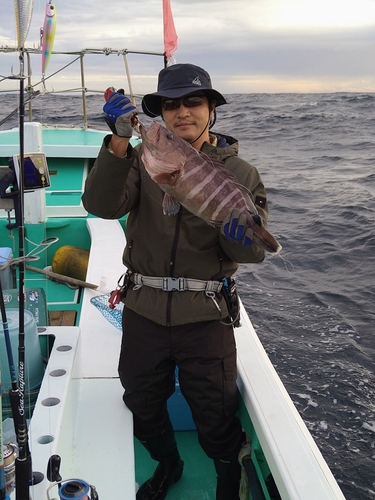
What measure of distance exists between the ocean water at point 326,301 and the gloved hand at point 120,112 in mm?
813

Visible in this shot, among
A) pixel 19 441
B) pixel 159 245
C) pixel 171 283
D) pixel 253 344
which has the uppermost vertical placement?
pixel 159 245

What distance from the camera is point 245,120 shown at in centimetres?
→ 2838

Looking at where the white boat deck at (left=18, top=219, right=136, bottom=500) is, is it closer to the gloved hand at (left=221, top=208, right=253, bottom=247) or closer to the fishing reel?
the fishing reel

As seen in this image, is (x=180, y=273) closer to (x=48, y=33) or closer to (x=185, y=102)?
(x=185, y=102)

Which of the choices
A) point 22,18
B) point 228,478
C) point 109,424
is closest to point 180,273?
point 109,424

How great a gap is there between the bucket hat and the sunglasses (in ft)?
0.14

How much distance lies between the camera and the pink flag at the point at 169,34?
5.12 metres

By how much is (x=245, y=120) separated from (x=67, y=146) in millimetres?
22356

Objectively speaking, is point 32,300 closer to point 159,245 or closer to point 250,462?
point 159,245

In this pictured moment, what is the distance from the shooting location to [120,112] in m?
2.01

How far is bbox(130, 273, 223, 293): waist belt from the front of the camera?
2486mm

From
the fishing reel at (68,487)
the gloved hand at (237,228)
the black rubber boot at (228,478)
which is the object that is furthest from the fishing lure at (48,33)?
the black rubber boot at (228,478)

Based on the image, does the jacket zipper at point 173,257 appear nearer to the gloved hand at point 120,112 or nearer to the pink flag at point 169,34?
the gloved hand at point 120,112

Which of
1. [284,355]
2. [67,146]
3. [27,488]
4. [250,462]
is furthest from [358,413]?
[67,146]
